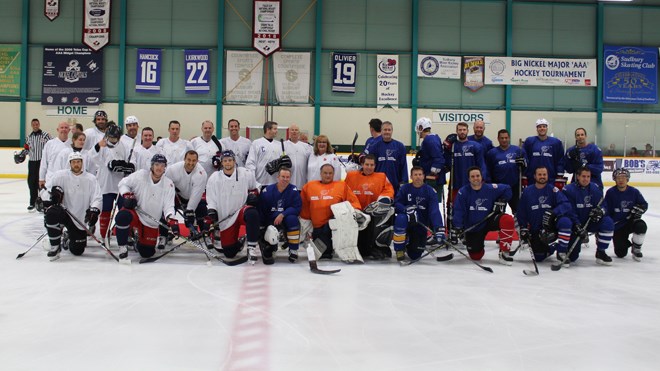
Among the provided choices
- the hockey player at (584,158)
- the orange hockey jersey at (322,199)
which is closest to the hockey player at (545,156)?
the hockey player at (584,158)

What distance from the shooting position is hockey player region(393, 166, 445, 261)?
17.4 ft

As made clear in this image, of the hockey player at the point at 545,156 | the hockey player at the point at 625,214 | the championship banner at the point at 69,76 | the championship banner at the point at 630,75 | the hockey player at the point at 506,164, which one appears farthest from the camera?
the championship banner at the point at 630,75

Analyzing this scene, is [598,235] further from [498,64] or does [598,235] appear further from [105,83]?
[105,83]

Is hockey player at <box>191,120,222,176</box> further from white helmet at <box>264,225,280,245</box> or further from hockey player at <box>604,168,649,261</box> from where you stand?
hockey player at <box>604,168,649,261</box>

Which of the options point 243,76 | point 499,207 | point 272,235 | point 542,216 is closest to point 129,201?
point 272,235

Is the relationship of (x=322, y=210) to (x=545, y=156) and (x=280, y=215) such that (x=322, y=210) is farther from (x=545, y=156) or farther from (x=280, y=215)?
(x=545, y=156)

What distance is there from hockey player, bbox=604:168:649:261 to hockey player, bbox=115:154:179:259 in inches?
165

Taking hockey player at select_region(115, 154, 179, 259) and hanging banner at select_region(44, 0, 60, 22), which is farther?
hanging banner at select_region(44, 0, 60, 22)

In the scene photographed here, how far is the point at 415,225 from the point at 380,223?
13.0 inches

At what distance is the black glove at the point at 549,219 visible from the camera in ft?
17.4

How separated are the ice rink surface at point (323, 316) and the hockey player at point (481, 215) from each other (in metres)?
0.23

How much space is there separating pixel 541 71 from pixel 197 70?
10224 mm

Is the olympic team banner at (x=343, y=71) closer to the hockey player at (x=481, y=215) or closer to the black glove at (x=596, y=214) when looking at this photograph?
the hockey player at (x=481, y=215)

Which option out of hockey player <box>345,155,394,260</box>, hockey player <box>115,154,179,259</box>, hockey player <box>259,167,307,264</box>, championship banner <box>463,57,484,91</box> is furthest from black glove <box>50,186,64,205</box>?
championship banner <box>463,57,484,91</box>
